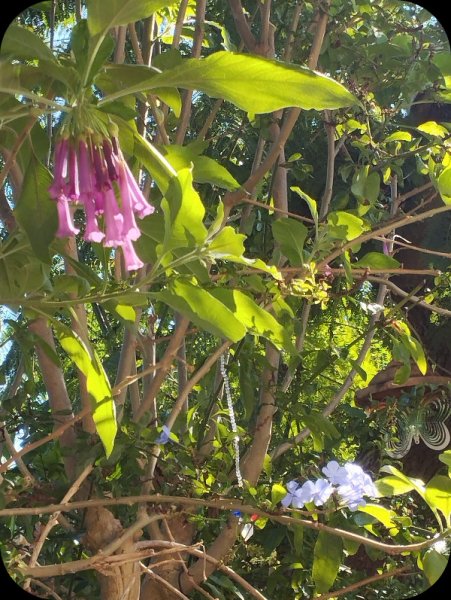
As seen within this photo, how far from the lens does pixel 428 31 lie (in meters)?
1.39

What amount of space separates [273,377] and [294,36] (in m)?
0.58

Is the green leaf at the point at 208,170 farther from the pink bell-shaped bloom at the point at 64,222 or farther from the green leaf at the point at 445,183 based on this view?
the green leaf at the point at 445,183

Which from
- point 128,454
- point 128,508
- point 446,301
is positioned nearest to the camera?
point 128,454

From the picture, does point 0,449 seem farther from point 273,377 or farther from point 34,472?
point 273,377

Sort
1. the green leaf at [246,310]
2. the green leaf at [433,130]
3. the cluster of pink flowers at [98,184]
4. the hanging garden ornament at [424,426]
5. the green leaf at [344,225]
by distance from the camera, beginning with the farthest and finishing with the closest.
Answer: the hanging garden ornament at [424,426] → the green leaf at [433,130] → the green leaf at [344,225] → the green leaf at [246,310] → the cluster of pink flowers at [98,184]

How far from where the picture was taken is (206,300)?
599mm

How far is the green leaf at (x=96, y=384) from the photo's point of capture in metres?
0.69

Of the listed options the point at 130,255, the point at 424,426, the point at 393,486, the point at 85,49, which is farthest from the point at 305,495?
the point at 424,426

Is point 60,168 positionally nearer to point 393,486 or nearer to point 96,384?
point 96,384

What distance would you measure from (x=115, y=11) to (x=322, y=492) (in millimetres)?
624

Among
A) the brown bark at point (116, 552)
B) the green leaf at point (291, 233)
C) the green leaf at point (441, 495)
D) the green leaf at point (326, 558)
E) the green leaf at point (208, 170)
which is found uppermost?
the green leaf at point (208, 170)

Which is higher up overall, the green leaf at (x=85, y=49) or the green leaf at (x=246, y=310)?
the green leaf at (x=85, y=49)

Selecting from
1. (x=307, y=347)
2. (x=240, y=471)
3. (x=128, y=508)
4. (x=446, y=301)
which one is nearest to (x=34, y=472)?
(x=128, y=508)

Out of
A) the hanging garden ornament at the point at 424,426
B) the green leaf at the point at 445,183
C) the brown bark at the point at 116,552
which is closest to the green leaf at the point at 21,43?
the green leaf at the point at 445,183
